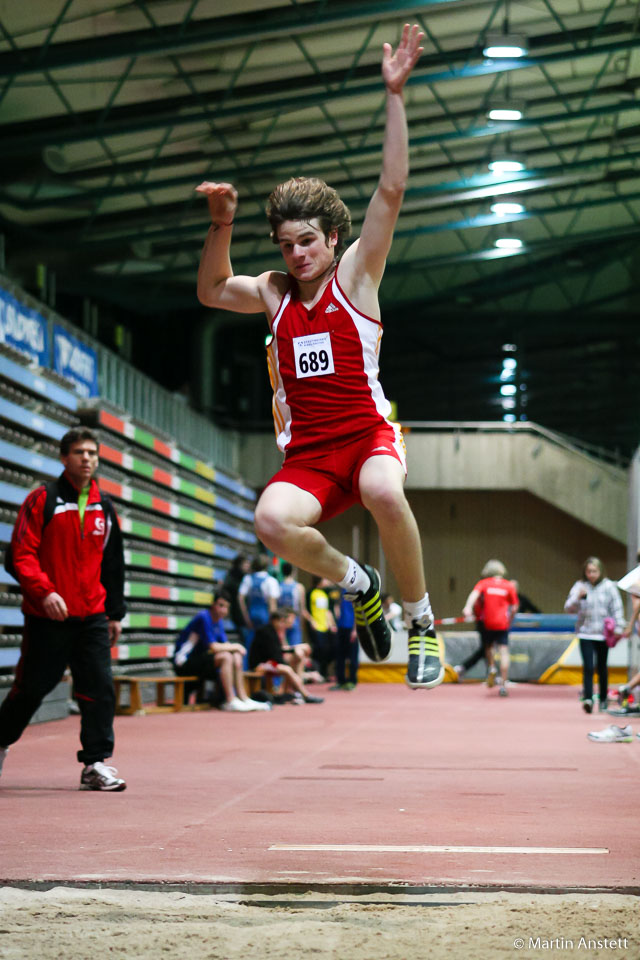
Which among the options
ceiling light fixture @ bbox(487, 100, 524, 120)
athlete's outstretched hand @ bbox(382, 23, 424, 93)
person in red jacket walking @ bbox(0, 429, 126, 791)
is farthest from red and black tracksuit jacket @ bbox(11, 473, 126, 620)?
ceiling light fixture @ bbox(487, 100, 524, 120)

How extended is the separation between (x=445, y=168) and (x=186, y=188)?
5038 mm

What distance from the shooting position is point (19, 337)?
12.4 m

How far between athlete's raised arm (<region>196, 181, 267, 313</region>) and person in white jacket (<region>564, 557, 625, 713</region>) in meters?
8.55

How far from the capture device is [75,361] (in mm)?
14750

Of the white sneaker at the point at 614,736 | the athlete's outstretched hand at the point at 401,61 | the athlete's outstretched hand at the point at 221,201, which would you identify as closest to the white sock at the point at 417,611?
the athlete's outstretched hand at the point at 221,201

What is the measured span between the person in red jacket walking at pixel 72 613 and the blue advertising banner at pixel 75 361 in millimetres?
7260

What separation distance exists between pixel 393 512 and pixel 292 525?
0.38 m

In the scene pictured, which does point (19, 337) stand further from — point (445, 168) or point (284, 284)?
point (445, 168)

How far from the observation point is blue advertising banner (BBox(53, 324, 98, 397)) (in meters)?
14.0

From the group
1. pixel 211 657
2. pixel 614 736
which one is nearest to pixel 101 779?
pixel 614 736

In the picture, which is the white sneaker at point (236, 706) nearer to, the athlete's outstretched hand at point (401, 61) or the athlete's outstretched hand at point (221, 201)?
the athlete's outstretched hand at point (221, 201)

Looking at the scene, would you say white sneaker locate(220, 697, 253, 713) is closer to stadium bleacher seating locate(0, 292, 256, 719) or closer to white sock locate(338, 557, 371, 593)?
stadium bleacher seating locate(0, 292, 256, 719)

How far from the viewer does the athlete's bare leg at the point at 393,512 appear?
4.26 meters

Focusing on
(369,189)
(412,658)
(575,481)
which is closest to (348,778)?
(412,658)
